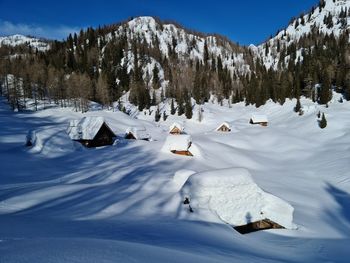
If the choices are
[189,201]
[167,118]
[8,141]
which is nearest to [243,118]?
[167,118]

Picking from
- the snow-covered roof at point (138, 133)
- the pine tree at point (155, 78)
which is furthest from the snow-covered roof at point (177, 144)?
the pine tree at point (155, 78)

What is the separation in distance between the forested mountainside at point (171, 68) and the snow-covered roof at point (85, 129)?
41989 mm

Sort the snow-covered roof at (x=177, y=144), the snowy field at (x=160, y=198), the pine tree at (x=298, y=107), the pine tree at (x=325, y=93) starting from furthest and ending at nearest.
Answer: the pine tree at (x=325, y=93), the pine tree at (x=298, y=107), the snow-covered roof at (x=177, y=144), the snowy field at (x=160, y=198)

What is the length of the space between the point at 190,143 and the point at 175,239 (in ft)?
112

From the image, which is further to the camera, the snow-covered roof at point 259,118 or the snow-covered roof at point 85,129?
the snow-covered roof at point 259,118

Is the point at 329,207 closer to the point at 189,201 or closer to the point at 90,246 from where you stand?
the point at 189,201

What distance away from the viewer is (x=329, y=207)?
102ft

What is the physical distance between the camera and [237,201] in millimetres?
22438

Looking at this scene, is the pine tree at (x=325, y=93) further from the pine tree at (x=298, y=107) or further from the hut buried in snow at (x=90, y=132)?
the hut buried in snow at (x=90, y=132)

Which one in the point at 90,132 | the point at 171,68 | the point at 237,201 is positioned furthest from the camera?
the point at 171,68

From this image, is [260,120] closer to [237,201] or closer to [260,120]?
[260,120]

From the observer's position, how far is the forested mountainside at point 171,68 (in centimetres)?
10606

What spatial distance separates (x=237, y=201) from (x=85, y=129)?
1385 inches

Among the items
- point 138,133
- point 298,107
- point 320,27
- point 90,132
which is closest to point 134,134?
point 138,133
